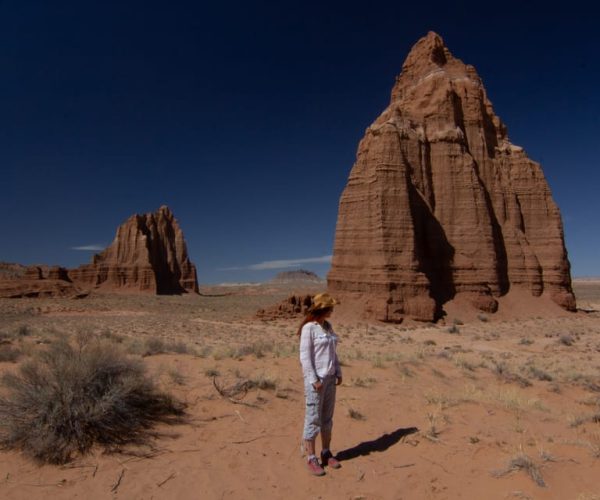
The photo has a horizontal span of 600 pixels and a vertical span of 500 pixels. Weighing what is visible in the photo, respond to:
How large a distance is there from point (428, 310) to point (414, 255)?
155 inches

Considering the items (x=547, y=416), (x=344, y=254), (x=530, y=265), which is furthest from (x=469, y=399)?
(x=530, y=265)

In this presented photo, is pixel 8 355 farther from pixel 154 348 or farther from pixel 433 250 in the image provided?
pixel 433 250

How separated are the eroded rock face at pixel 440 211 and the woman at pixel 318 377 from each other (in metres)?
22.8

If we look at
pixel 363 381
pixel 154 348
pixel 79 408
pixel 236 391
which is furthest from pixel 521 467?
pixel 154 348

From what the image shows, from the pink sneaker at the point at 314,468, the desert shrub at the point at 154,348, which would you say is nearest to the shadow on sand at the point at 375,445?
the pink sneaker at the point at 314,468

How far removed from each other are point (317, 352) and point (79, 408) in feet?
10.5

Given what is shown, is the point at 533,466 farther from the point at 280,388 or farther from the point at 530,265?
the point at 530,265

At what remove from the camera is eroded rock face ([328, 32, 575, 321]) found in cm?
2894

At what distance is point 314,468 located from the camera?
496 cm

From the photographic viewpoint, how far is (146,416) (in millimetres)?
6215

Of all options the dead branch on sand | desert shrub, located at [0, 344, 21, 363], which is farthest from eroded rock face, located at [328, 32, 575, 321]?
desert shrub, located at [0, 344, 21, 363]

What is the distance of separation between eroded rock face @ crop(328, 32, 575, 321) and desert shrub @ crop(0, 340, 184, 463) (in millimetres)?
22572

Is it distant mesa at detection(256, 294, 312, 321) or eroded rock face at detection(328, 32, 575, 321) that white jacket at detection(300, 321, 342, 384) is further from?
distant mesa at detection(256, 294, 312, 321)

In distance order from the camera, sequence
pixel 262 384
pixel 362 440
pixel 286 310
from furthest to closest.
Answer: pixel 286 310 < pixel 262 384 < pixel 362 440
